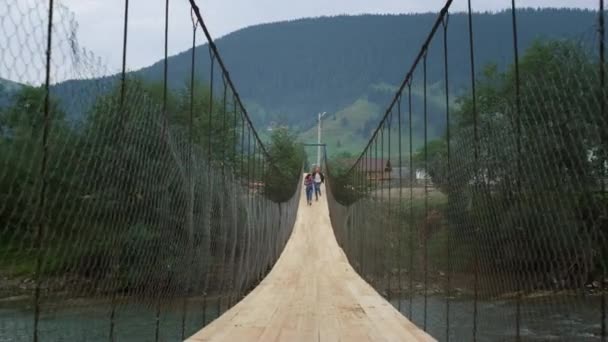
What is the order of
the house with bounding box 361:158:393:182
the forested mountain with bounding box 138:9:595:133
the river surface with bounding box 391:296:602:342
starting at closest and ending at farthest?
the river surface with bounding box 391:296:602:342
the house with bounding box 361:158:393:182
the forested mountain with bounding box 138:9:595:133

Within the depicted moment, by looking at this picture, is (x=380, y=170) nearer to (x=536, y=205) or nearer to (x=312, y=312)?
(x=312, y=312)

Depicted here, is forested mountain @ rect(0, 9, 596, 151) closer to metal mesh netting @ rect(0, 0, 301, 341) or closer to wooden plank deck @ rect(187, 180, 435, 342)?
wooden plank deck @ rect(187, 180, 435, 342)

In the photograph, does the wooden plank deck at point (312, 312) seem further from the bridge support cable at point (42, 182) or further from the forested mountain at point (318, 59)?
the forested mountain at point (318, 59)

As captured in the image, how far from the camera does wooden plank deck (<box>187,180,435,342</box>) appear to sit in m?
3.89

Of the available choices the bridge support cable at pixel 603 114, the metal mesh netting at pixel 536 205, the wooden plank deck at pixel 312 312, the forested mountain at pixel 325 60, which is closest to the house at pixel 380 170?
the wooden plank deck at pixel 312 312

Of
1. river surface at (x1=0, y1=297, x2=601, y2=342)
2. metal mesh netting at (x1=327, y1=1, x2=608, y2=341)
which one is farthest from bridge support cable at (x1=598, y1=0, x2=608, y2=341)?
river surface at (x1=0, y1=297, x2=601, y2=342)

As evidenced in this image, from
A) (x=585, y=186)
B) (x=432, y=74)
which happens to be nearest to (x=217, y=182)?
(x=585, y=186)

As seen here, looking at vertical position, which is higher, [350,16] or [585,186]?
[350,16]

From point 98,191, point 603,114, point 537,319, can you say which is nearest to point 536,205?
point 603,114

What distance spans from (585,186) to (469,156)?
1277 millimetres

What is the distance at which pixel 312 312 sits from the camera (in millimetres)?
4992

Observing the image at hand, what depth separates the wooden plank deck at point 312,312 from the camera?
3.89 meters

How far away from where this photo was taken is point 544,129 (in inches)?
84.3

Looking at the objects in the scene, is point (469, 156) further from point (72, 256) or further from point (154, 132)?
point (72, 256)
